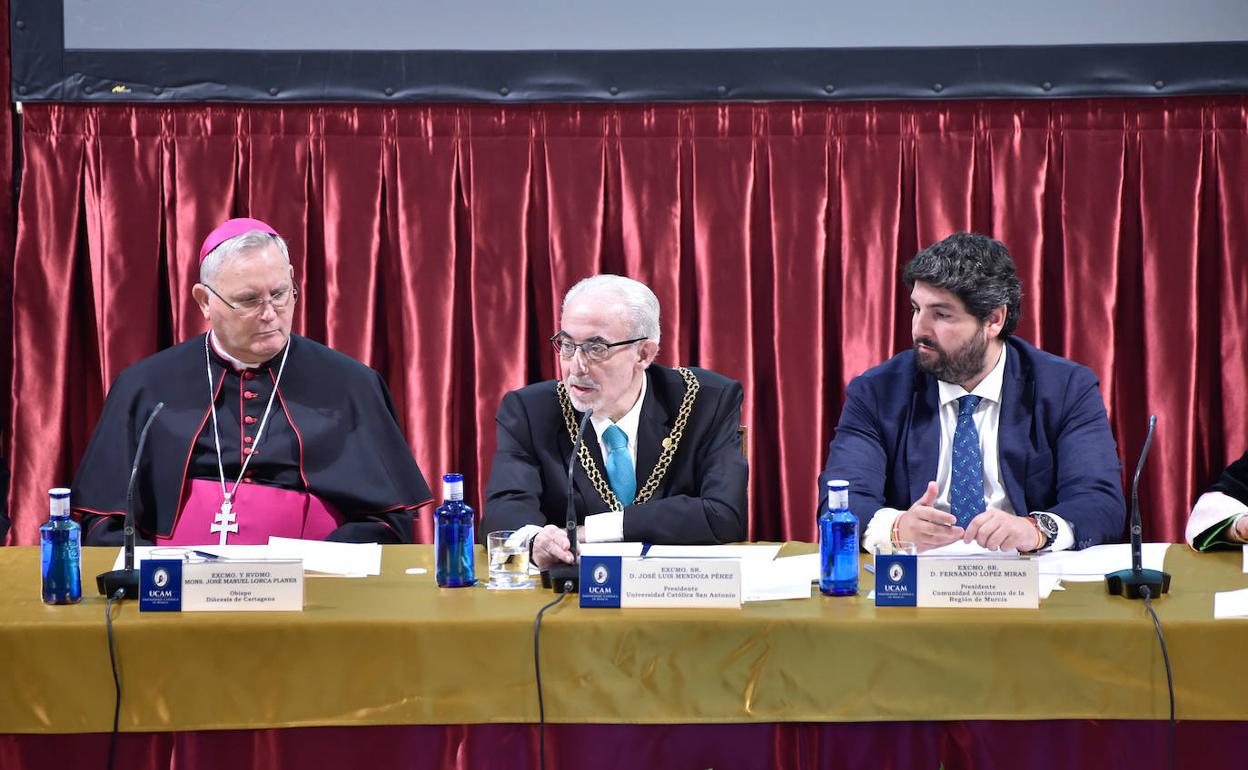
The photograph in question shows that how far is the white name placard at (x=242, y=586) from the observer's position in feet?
7.50

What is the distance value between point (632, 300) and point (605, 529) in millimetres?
589

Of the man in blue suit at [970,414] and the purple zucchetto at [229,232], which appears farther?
the purple zucchetto at [229,232]

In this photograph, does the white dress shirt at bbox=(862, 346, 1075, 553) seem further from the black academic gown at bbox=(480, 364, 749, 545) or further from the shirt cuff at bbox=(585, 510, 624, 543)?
the shirt cuff at bbox=(585, 510, 624, 543)

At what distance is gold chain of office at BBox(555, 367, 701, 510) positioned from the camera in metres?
3.15

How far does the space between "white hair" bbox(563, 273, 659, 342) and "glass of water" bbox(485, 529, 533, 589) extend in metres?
0.78

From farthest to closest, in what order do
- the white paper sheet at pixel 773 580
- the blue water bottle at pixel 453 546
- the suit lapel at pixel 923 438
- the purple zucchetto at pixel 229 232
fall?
the purple zucchetto at pixel 229 232 < the suit lapel at pixel 923 438 < the blue water bottle at pixel 453 546 < the white paper sheet at pixel 773 580

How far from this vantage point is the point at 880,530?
9.48 feet

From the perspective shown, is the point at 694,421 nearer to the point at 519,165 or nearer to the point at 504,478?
the point at 504,478

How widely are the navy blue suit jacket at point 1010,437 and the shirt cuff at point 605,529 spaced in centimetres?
57

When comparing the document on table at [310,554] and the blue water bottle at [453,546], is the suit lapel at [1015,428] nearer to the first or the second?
the blue water bottle at [453,546]

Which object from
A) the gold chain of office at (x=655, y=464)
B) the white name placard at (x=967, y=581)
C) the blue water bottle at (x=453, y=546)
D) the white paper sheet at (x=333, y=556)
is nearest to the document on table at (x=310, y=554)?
the white paper sheet at (x=333, y=556)

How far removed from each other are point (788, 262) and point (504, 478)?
1886 millimetres

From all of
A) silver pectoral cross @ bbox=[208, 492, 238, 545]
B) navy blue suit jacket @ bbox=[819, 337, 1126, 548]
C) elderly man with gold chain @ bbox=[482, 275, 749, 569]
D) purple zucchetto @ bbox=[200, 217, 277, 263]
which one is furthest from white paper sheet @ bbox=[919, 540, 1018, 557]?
purple zucchetto @ bbox=[200, 217, 277, 263]

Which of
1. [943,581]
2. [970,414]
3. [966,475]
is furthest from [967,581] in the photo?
[970,414]
